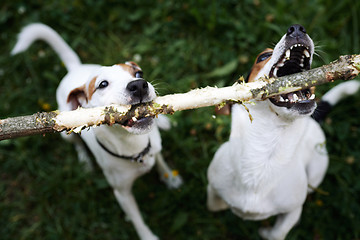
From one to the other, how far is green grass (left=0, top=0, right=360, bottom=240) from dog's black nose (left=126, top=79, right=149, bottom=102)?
1891 mm

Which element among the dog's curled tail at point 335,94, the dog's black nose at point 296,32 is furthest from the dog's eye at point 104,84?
the dog's curled tail at point 335,94

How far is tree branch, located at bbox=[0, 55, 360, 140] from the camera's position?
1771 mm

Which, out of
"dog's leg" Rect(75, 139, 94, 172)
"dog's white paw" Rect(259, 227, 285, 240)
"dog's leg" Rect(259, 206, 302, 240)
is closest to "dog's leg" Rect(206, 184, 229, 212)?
"dog's white paw" Rect(259, 227, 285, 240)

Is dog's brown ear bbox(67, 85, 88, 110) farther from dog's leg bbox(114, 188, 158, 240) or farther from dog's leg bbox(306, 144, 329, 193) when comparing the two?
dog's leg bbox(306, 144, 329, 193)

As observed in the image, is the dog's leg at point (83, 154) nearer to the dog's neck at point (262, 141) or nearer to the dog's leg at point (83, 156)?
the dog's leg at point (83, 156)

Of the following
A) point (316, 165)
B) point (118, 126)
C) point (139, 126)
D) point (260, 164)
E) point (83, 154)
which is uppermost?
point (139, 126)

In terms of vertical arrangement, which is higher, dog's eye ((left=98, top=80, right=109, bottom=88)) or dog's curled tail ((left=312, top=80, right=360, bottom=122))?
dog's eye ((left=98, top=80, right=109, bottom=88))

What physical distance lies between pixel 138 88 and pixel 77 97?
0.80 m

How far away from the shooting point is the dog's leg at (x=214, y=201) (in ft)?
10.4

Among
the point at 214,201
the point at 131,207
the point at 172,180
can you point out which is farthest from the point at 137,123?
the point at 172,180

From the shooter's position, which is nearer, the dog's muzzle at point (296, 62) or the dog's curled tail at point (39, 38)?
the dog's muzzle at point (296, 62)

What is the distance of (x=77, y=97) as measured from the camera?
257 centimetres

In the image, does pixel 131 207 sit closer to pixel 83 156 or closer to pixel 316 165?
pixel 83 156

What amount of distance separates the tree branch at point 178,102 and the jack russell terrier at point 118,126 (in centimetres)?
14
